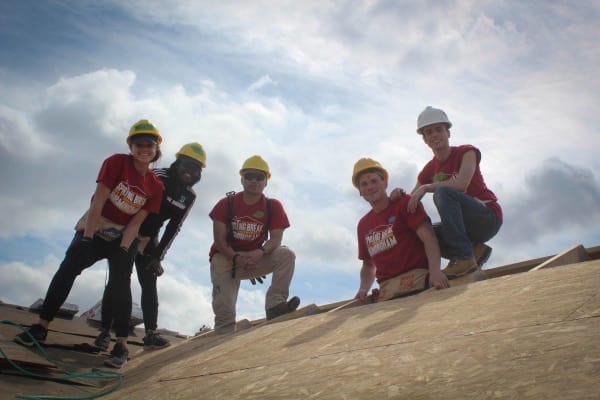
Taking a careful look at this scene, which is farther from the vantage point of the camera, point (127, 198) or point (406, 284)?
point (127, 198)

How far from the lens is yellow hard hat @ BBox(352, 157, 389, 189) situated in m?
5.15

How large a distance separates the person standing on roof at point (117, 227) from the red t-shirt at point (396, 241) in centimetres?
210

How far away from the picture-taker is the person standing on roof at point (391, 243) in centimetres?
445

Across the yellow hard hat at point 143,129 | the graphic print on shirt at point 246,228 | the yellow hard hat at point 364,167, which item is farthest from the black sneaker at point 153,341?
the yellow hard hat at point 364,167

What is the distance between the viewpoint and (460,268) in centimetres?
430

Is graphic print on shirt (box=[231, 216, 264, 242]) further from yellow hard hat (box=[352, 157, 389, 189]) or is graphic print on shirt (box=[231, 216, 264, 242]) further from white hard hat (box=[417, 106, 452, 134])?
white hard hat (box=[417, 106, 452, 134])

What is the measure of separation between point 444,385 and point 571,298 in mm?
1002

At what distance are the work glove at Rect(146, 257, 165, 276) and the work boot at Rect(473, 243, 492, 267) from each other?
3183 mm

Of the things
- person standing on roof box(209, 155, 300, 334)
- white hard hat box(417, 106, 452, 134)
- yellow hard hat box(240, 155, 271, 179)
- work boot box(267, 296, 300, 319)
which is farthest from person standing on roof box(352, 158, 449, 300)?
yellow hard hat box(240, 155, 271, 179)

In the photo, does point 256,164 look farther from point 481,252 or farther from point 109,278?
point 481,252

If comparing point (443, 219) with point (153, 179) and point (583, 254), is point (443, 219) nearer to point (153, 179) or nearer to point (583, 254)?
point (583, 254)

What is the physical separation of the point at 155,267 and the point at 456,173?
321 centimetres

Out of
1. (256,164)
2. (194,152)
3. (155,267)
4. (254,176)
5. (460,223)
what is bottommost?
(460,223)

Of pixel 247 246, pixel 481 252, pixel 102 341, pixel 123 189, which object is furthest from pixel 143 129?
pixel 481 252
